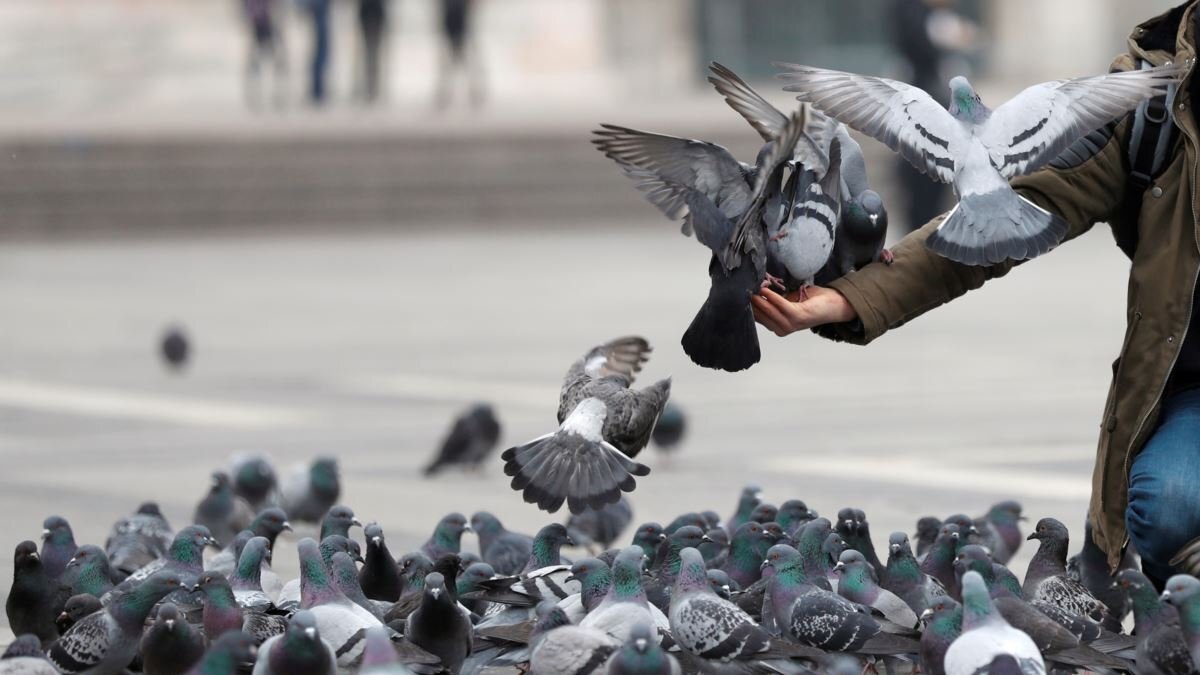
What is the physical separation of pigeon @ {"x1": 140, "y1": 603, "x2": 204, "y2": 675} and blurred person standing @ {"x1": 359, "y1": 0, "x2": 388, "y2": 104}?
79.1 feet

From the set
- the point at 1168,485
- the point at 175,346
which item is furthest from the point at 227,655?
the point at 175,346

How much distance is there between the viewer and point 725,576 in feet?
18.3

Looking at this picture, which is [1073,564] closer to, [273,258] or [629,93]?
[273,258]

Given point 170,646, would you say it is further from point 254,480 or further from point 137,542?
point 254,480

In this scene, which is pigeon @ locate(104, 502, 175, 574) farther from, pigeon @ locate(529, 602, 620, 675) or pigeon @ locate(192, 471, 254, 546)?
pigeon @ locate(529, 602, 620, 675)

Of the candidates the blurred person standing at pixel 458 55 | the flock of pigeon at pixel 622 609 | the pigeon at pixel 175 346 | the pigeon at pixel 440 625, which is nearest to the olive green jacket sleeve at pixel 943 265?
the flock of pigeon at pixel 622 609

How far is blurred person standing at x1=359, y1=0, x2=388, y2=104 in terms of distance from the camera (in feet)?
95.2

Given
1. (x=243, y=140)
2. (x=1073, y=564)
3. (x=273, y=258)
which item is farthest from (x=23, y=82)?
(x=1073, y=564)

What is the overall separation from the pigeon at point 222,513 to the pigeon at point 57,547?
109 centimetres

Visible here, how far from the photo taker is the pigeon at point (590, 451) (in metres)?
5.07

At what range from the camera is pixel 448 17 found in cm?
2912

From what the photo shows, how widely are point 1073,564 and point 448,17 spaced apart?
23603mm

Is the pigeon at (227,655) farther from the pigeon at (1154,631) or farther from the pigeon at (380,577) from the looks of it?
the pigeon at (1154,631)

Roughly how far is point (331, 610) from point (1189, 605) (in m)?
1.97
